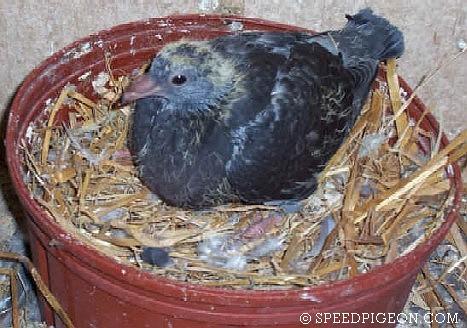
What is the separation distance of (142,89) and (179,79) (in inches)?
3.3

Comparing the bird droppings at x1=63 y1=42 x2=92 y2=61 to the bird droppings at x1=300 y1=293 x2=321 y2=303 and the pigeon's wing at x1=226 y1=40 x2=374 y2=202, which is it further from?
the bird droppings at x1=300 y1=293 x2=321 y2=303

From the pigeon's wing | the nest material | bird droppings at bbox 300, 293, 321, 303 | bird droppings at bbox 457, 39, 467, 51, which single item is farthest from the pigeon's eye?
bird droppings at bbox 457, 39, 467, 51

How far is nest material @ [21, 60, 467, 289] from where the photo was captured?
1.97 meters

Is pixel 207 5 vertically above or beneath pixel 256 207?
above

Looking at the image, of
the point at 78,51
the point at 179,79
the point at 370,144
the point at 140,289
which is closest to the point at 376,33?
the point at 370,144

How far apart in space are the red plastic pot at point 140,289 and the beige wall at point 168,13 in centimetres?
20


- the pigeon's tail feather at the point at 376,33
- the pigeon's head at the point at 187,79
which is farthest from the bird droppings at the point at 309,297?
the pigeon's tail feather at the point at 376,33

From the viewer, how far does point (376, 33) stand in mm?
2258

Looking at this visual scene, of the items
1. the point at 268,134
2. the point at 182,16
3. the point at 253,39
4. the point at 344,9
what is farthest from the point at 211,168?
the point at 344,9

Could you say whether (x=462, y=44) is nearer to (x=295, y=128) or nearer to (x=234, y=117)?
(x=295, y=128)

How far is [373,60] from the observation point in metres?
2.22

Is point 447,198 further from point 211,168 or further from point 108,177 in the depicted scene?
point 108,177

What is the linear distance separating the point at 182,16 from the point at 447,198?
2.79 feet

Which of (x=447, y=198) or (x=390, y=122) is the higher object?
(x=390, y=122)
